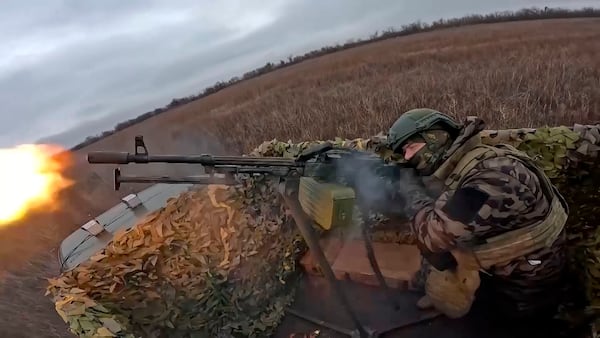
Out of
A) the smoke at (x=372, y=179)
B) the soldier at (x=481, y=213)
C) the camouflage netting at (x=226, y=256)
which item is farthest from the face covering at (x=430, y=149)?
the camouflage netting at (x=226, y=256)

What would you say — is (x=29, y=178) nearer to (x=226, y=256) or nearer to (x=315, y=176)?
(x=226, y=256)

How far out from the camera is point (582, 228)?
5000 mm

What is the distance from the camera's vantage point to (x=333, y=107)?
1362cm

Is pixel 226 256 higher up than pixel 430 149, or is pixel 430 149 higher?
pixel 430 149

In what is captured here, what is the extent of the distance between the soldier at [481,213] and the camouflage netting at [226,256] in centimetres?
84

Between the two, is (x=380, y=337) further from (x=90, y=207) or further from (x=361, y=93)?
(x=361, y=93)

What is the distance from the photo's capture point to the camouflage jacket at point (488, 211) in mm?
3750

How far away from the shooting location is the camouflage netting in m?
4.74

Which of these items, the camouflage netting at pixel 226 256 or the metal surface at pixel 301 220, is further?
the camouflage netting at pixel 226 256

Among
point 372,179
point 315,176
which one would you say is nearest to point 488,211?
point 372,179

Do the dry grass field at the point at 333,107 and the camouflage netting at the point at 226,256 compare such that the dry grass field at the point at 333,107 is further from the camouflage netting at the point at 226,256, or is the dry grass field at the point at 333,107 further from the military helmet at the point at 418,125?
the military helmet at the point at 418,125

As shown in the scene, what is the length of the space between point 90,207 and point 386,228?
7994 millimetres

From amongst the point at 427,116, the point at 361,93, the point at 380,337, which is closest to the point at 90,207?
the point at 361,93

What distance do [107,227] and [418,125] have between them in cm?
337
